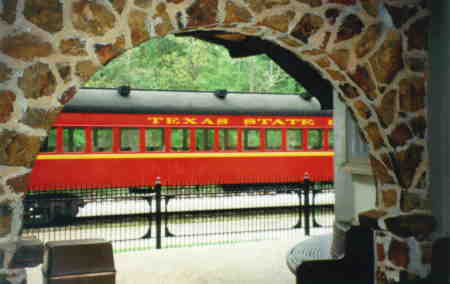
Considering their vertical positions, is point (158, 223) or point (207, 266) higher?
point (158, 223)

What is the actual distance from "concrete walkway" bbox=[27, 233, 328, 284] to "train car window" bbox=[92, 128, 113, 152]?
5.19m

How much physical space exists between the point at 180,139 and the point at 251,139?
83.7 inches

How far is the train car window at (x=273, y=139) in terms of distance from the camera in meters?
14.7

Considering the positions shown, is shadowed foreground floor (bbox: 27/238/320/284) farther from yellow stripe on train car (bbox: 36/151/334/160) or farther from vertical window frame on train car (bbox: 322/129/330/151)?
vertical window frame on train car (bbox: 322/129/330/151)

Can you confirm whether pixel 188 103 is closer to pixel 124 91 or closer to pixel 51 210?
pixel 124 91

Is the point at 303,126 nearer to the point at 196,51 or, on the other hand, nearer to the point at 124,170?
the point at 124,170

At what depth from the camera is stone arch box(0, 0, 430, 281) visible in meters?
3.39

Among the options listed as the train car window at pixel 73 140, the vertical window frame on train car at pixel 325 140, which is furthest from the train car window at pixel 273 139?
the train car window at pixel 73 140

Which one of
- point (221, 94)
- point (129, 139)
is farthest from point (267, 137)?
point (129, 139)

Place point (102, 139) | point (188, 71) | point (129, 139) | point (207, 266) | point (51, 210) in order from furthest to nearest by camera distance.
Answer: point (188, 71) < point (129, 139) < point (102, 139) < point (51, 210) < point (207, 266)

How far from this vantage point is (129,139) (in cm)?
1324

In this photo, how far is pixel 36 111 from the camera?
3428 millimetres

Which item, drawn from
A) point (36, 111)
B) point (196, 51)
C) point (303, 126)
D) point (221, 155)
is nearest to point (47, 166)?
point (221, 155)

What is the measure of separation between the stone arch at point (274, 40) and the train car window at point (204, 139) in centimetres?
931
